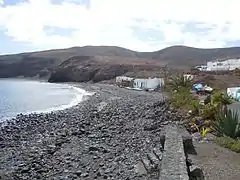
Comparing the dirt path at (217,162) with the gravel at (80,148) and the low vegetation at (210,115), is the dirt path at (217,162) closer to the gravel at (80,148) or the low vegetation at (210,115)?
the low vegetation at (210,115)

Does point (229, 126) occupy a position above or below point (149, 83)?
above

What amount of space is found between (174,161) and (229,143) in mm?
3458

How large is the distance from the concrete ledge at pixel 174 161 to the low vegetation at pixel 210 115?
1.70m

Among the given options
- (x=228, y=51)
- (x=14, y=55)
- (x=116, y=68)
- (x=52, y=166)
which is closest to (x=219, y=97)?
(x=52, y=166)

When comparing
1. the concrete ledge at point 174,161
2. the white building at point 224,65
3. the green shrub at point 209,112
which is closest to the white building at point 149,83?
the white building at point 224,65

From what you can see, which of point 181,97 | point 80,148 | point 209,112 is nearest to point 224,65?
point 181,97

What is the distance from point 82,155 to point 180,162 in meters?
7.71

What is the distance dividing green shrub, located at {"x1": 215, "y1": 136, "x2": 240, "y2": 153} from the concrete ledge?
1346 mm

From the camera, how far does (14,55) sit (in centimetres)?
19438

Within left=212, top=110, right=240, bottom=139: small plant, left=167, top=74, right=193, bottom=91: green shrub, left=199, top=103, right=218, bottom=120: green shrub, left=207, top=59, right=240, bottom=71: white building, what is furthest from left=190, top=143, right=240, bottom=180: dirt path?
left=207, top=59, right=240, bottom=71: white building

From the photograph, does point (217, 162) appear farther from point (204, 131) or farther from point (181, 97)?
point (181, 97)

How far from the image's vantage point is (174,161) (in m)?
7.47

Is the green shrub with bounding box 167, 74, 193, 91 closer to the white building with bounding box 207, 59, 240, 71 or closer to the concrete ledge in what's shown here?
the concrete ledge

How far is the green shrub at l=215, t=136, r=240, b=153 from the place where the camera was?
9960 millimetres
